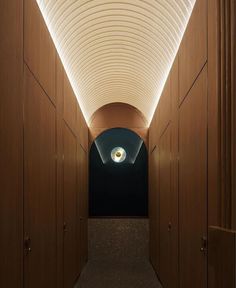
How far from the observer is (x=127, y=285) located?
9375mm

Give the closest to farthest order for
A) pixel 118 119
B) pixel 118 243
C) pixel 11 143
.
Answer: pixel 11 143, pixel 118 243, pixel 118 119

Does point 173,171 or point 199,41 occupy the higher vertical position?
point 199,41

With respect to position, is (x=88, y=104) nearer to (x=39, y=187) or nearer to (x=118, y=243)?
(x=118, y=243)

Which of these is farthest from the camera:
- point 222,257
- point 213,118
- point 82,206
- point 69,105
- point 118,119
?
point 118,119

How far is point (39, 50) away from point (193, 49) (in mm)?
1563

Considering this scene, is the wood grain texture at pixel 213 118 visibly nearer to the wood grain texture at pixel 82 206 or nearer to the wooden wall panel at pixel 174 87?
the wooden wall panel at pixel 174 87

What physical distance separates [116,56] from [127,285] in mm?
4554

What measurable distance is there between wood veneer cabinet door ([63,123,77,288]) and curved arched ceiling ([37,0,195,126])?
1.27 meters

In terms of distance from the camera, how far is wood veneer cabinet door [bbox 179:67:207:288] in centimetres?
422

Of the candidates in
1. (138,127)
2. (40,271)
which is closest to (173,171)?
(40,271)

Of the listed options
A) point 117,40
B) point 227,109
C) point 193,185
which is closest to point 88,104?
point 117,40

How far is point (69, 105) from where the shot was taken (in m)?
8.10

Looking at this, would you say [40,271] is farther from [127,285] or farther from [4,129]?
[127,285]

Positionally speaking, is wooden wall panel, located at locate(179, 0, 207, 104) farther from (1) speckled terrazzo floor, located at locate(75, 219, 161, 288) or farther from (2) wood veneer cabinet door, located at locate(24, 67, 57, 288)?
(1) speckled terrazzo floor, located at locate(75, 219, 161, 288)
